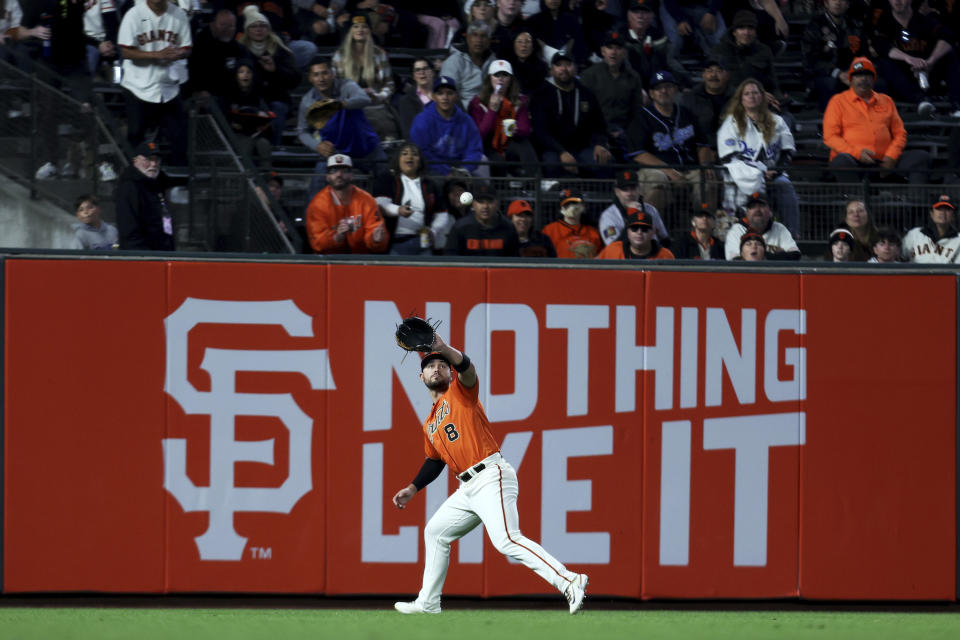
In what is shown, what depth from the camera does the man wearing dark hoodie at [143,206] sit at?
10180 millimetres

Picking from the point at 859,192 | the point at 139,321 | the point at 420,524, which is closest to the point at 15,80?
the point at 139,321

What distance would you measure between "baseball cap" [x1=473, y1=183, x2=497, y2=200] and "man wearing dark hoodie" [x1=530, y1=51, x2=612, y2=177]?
1666 mm

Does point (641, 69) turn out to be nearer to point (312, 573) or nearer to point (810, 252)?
point (810, 252)

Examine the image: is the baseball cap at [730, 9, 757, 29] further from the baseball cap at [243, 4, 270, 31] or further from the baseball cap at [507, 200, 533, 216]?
the baseball cap at [243, 4, 270, 31]

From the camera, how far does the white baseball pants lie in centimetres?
853

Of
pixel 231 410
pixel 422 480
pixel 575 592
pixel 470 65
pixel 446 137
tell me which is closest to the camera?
pixel 575 592

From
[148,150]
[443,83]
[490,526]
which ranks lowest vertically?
[490,526]

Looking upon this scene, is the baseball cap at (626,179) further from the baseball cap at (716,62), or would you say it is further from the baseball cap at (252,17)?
the baseball cap at (252,17)

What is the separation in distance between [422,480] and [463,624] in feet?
3.27

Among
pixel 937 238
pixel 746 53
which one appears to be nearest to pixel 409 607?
pixel 937 238

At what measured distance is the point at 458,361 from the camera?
832 cm

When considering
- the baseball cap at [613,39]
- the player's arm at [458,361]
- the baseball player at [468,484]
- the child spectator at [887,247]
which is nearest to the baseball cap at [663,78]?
the baseball cap at [613,39]

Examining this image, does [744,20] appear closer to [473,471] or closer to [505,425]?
[505,425]

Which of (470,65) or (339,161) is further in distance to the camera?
(470,65)
